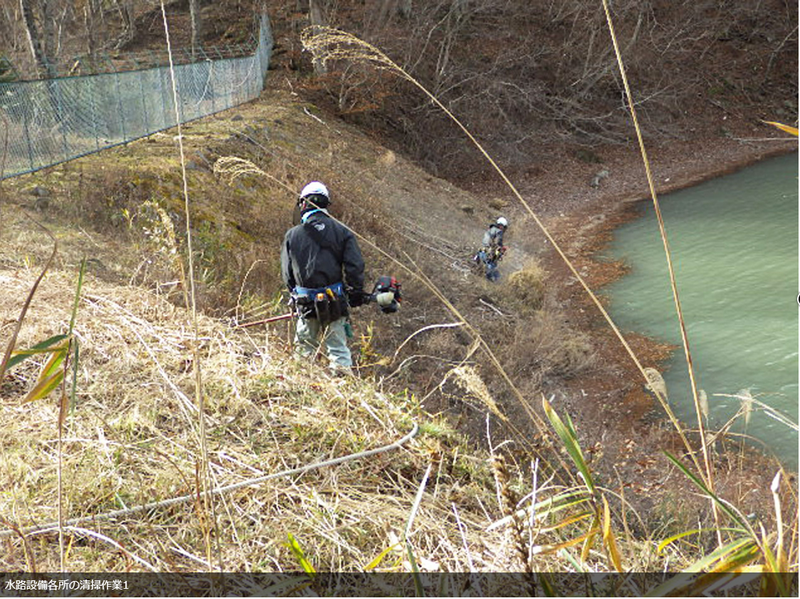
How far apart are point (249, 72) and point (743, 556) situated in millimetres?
22176

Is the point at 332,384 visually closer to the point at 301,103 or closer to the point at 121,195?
the point at 121,195

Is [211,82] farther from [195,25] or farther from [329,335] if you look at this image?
[329,335]

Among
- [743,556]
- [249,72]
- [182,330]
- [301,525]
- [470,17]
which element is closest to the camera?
[743,556]

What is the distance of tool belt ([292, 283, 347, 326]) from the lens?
597 centimetres

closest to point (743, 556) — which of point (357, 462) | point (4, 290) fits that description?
point (357, 462)

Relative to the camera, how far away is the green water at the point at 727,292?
10.4 metres

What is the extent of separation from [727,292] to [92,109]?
462 inches

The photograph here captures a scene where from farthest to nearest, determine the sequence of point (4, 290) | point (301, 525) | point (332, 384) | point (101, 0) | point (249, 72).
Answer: point (101, 0), point (249, 72), point (4, 290), point (332, 384), point (301, 525)

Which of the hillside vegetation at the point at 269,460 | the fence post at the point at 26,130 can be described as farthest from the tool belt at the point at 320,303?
the fence post at the point at 26,130

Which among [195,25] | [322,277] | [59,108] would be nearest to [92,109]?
[59,108]

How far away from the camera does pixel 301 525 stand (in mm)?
2639

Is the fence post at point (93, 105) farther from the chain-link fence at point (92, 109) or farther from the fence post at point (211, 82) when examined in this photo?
the fence post at point (211, 82)

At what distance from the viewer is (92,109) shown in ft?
40.9

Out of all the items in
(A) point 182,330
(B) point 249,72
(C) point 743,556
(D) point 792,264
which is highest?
(C) point 743,556
